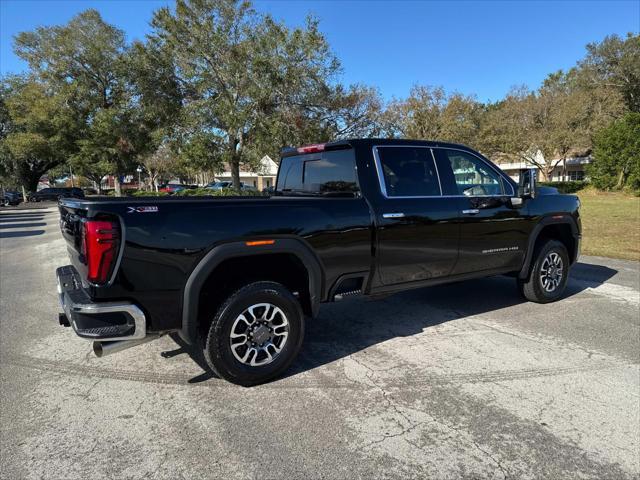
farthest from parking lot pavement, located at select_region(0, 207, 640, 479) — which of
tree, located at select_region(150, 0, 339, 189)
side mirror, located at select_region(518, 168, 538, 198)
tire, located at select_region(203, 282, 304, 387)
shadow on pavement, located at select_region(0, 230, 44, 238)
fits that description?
tree, located at select_region(150, 0, 339, 189)

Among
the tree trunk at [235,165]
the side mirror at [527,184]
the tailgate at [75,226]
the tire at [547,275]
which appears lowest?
the tire at [547,275]

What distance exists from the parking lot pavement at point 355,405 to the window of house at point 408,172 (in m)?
1.50

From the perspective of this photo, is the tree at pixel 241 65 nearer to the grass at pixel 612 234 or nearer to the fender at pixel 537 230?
the grass at pixel 612 234

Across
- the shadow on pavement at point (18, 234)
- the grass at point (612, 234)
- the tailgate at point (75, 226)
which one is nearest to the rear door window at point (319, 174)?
the tailgate at point (75, 226)

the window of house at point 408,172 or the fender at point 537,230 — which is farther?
the fender at point 537,230

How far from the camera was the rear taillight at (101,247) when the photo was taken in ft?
9.82

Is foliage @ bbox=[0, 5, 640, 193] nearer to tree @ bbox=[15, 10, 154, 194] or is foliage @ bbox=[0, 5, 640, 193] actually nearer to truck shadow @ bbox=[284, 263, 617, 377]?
tree @ bbox=[15, 10, 154, 194]

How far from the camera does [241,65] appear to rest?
2084 cm

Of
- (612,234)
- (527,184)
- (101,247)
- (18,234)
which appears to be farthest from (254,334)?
(18,234)

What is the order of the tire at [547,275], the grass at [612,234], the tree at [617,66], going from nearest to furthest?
the tire at [547,275]
the grass at [612,234]
the tree at [617,66]

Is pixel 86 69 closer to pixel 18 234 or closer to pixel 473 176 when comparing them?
pixel 18 234

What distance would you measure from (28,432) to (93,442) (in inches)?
19.6

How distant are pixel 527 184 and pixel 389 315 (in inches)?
86.8

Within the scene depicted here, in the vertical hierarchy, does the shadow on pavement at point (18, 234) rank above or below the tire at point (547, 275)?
below
